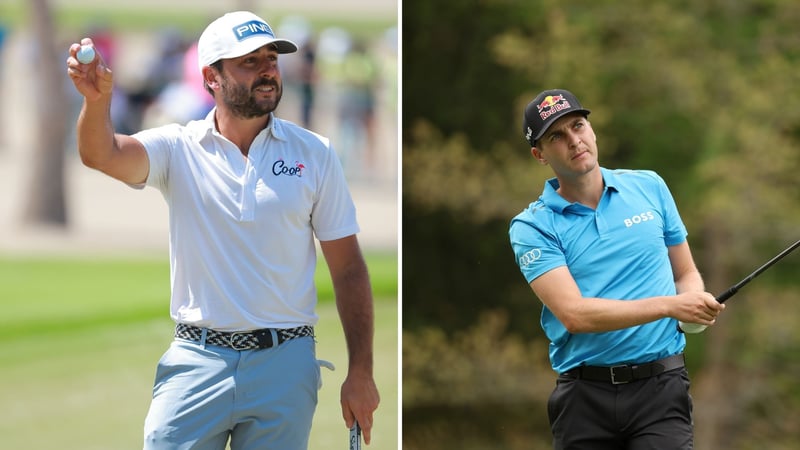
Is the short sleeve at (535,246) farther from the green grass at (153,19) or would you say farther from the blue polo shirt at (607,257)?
the green grass at (153,19)

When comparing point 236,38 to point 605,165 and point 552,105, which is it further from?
point 605,165

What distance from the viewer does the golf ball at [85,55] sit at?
3465 millimetres

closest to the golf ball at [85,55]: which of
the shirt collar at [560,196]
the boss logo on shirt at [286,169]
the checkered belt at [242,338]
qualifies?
the boss logo on shirt at [286,169]

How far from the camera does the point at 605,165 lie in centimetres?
1578

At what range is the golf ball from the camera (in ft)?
11.4

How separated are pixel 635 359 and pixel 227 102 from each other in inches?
56.8

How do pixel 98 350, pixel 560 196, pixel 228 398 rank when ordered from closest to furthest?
pixel 228 398, pixel 560 196, pixel 98 350

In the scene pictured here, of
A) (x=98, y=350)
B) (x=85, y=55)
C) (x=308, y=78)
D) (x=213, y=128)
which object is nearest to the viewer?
(x=85, y=55)

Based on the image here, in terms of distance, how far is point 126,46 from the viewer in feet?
69.9

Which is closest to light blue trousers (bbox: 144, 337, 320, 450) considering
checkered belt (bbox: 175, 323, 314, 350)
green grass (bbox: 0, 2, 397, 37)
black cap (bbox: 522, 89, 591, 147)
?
checkered belt (bbox: 175, 323, 314, 350)

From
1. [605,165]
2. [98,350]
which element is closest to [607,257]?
[98,350]

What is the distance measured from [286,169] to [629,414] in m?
1.27

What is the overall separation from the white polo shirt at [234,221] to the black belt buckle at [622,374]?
0.98 meters

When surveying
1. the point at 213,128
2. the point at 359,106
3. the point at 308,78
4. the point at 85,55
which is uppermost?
the point at 308,78
